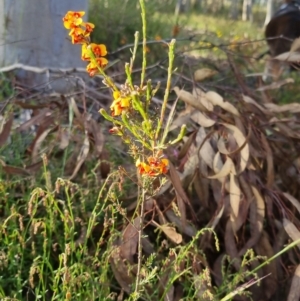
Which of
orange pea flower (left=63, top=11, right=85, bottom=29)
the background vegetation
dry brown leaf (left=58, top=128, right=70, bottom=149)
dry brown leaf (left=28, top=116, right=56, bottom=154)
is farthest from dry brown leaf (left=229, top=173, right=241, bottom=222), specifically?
orange pea flower (left=63, top=11, right=85, bottom=29)

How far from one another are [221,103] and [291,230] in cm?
54

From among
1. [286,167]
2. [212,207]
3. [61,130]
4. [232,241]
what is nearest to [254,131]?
[286,167]

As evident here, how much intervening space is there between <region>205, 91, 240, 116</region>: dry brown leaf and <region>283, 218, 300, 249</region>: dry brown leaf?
0.42 meters

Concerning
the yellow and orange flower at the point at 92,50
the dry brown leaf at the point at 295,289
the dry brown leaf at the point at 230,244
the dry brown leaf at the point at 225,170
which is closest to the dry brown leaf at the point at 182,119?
the dry brown leaf at the point at 225,170

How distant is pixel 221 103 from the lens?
2035mm

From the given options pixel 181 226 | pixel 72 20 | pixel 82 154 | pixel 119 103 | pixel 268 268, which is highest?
pixel 72 20

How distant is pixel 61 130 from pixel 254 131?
65 centimetres

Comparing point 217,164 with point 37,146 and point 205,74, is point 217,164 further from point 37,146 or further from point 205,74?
point 37,146

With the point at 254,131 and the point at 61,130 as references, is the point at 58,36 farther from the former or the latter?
the point at 254,131

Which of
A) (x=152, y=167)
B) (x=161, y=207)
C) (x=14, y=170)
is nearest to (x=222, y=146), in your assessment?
(x=161, y=207)

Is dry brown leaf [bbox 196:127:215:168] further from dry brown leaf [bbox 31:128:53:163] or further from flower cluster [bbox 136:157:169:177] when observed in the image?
flower cluster [bbox 136:157:169:177]

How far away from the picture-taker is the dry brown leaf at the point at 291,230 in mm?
1671

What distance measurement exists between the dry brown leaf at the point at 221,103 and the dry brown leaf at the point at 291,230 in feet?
1.39

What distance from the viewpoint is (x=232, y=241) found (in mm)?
1734
